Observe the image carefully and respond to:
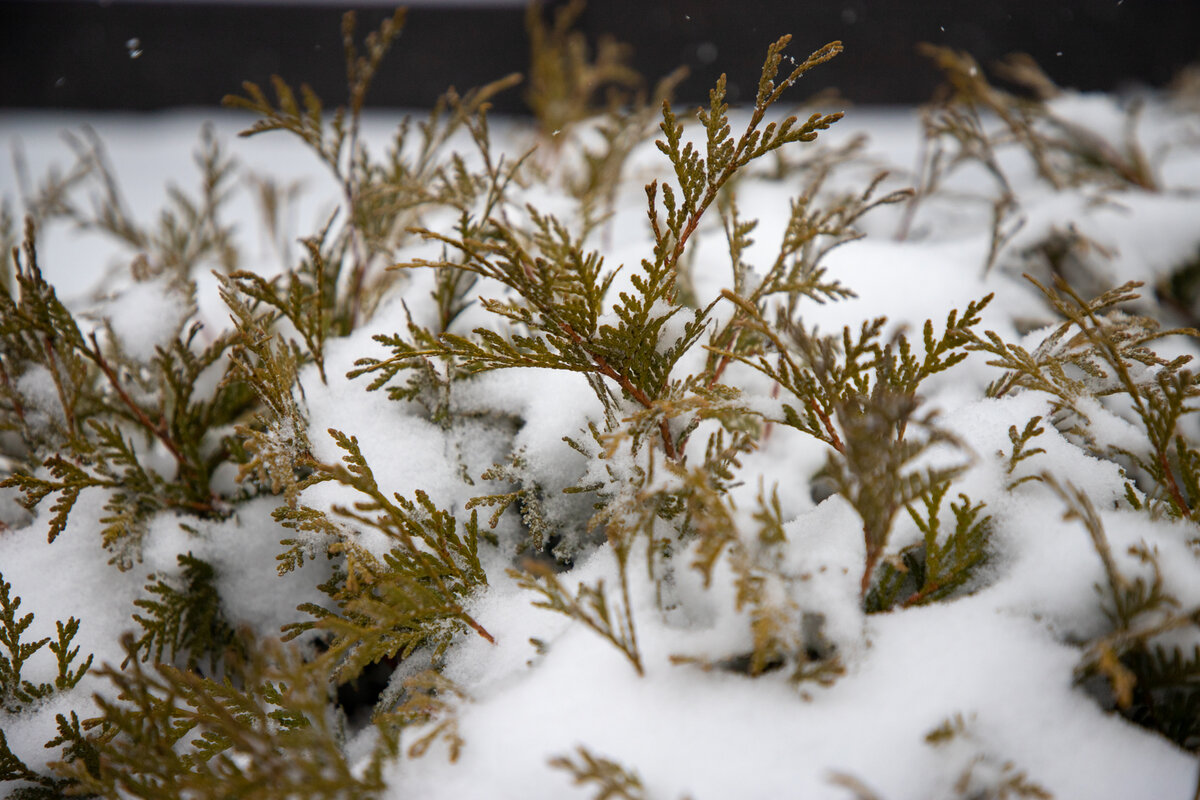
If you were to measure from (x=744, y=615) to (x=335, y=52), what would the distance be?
384 cm

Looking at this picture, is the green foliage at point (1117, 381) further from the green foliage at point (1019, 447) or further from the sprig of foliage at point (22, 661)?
the sprig of foliage at point (22, 661)

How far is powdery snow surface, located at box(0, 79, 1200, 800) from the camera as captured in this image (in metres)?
0.60

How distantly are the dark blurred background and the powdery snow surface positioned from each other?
207 centimetres

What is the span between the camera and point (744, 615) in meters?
0.67

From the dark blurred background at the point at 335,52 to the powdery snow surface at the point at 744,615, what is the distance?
2072mm

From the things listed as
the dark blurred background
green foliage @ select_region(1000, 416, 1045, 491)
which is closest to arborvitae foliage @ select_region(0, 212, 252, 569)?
green foliage @ select_region(1000, 416, 1045, 491)

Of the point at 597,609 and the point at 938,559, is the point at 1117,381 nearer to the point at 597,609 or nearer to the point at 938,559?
the point at 938,559

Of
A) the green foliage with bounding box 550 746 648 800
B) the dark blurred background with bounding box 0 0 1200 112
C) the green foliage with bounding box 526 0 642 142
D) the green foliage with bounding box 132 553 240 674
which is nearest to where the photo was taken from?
the green foliage with bounding box 550 746 648 800

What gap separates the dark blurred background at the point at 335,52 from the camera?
8.87 ft

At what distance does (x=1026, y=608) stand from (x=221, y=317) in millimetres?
1422

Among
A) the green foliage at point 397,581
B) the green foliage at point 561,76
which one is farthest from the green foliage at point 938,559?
the green foliage at point 561,76

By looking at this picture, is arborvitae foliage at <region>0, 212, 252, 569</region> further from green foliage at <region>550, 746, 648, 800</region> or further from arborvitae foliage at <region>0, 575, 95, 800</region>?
green foliage at <region>550, 746, 648, 800</region>

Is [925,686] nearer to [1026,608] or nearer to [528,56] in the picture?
[1026,608]

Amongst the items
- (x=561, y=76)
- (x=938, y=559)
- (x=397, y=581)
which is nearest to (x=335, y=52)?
(x=561, y=76)
